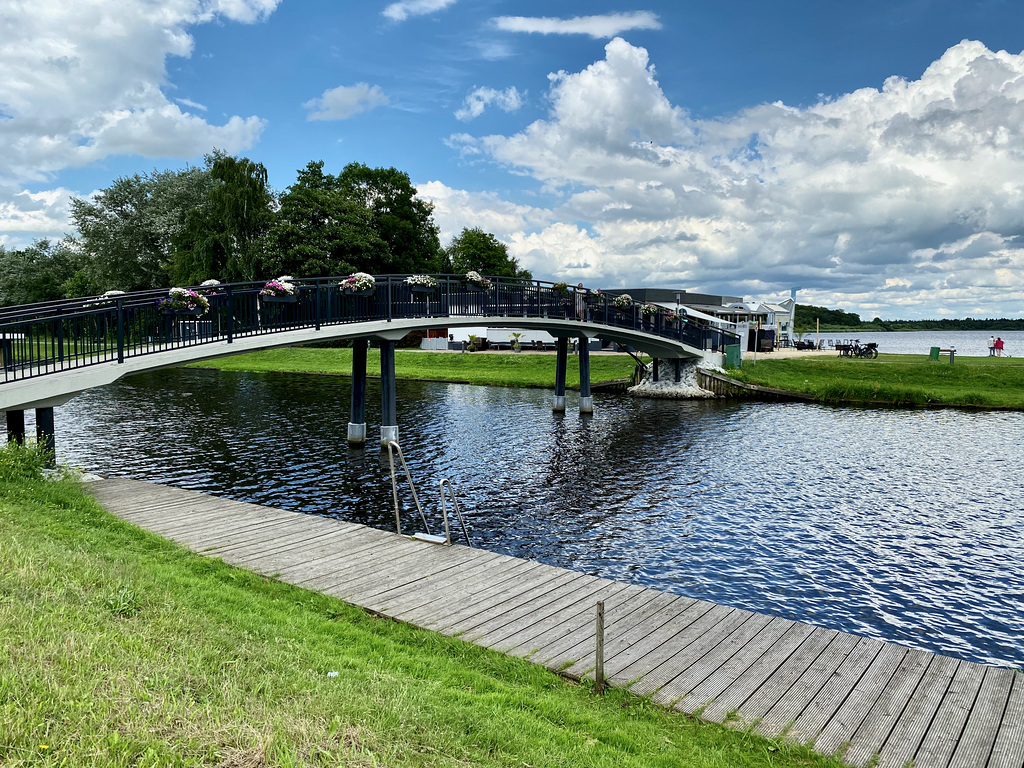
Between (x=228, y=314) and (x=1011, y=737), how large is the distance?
18.2m

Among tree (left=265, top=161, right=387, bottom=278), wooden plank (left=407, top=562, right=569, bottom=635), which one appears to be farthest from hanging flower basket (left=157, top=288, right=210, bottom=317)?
tree (left=265, top=161, right=387, bottom=278)

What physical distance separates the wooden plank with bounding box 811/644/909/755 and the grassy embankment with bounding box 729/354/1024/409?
34.1 metres

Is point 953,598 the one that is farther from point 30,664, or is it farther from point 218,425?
point 218,425

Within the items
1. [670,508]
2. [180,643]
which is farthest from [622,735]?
[670,508]

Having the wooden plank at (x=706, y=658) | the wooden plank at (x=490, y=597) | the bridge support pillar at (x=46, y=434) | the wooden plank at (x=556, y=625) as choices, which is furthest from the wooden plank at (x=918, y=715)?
the bridge support pillar at (x=46, y=434)

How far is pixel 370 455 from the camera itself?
22.9 metres

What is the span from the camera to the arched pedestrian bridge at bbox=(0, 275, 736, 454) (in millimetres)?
14336

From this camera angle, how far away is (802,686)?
678cm

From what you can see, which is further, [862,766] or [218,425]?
[218,425]

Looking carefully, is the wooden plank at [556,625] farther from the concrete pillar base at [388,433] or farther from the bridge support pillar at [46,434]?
the concrete pillar base at [388,433]

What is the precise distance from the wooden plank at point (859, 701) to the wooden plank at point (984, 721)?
30.2 inches

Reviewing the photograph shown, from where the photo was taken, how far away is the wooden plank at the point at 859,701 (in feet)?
19.0

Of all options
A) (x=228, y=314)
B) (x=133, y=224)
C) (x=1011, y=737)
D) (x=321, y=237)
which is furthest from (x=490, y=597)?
(x=133, y=224)

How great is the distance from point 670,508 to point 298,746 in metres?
13.6
